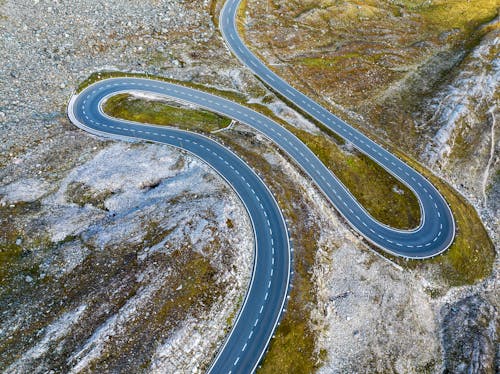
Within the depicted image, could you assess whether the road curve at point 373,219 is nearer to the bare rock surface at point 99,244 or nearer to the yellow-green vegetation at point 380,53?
the yellow-green vegetation at point 380,53

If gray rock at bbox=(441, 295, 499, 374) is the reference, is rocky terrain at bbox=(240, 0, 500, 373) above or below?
above

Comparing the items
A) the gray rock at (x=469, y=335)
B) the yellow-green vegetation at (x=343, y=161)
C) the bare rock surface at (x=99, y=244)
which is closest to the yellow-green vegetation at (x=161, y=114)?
the yellow-green vegetation at (x=343, y=161)

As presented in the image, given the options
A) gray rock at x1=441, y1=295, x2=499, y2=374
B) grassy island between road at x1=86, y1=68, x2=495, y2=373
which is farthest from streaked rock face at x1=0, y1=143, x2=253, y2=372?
gray rock at x1=441, y1=295, x2=499, y2=374

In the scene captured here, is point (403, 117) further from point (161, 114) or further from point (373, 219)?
point (161, 114)

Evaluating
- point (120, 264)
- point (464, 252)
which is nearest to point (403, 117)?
point (464, 252)

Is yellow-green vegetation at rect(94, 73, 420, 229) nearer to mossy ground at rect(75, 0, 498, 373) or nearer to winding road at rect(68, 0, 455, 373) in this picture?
mossy ground at rect(75, 0, 498, 373)

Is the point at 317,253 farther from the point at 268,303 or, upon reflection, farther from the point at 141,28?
the point at 141,28

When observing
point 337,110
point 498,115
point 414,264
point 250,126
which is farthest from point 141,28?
point 498,115
